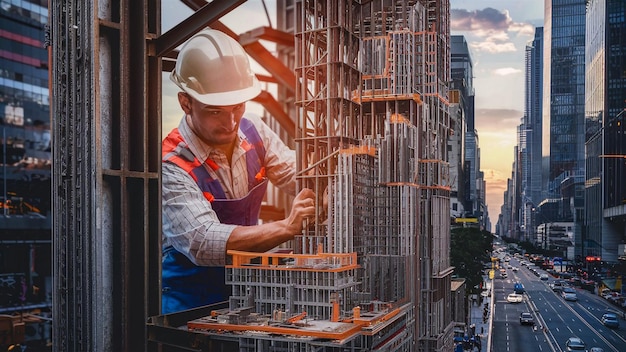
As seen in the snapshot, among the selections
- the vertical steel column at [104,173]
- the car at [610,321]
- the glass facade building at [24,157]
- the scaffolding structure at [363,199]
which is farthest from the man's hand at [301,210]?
the car at [610,321]

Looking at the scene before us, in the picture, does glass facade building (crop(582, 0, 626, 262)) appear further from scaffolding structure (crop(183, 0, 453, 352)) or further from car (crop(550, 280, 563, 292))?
scaffolding structure (crop(183, 0, 453, 352))

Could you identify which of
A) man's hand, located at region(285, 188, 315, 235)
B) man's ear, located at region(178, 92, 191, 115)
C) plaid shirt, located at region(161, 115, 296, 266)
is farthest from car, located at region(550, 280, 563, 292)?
man's ear, located at region(178, 92, 191, 115)

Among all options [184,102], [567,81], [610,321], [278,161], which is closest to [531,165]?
[567,81]

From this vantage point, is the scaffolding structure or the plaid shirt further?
the plaid shirt

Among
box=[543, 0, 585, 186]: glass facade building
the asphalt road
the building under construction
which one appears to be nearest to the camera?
the building under construction

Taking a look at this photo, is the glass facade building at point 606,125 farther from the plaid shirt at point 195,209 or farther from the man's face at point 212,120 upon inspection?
the plaid shirt at point 195,209

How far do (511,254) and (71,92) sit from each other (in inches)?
5313

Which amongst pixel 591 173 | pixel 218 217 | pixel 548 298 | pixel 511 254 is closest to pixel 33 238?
pixel 218 217

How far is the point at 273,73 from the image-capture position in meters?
19.0

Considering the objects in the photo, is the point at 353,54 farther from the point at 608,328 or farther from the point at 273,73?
the point at 608,328

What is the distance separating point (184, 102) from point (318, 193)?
16.7 feet

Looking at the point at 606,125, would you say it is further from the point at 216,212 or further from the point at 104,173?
the point at 104,173

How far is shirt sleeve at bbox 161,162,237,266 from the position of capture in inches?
652

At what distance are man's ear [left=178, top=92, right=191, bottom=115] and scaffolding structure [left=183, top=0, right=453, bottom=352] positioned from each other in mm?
3854
